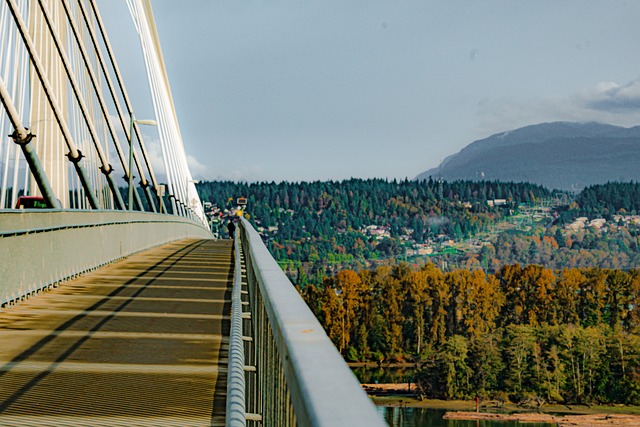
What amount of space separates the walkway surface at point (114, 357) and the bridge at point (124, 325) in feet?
0.05

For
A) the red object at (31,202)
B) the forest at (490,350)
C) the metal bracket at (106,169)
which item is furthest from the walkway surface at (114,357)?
the forest at (490,350)

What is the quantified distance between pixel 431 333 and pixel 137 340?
193 meters

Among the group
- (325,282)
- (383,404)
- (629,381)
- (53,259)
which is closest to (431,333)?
(325,282)

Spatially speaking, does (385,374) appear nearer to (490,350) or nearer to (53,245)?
(490,350)

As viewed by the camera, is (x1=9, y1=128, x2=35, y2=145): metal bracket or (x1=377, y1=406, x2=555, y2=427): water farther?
(x1=377, y1=406, x2=555, y2=427): water

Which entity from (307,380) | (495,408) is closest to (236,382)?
(307,380)

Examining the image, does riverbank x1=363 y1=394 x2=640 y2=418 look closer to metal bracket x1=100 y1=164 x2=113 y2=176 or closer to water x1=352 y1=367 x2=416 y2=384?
water x1=352 y1=367 x2=416 y2=384

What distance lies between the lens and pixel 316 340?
215 centimetres

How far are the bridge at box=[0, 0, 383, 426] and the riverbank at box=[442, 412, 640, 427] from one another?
11659 cm

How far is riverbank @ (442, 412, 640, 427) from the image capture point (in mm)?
132375

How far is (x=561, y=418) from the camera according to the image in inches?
5502

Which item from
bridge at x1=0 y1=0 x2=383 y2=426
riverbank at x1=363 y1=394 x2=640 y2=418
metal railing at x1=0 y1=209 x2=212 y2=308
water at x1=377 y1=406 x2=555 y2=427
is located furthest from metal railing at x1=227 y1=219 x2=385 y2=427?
riverbank at x1=363 y1=394 x2=640 y2=418

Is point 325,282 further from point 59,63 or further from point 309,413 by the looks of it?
point 309,413

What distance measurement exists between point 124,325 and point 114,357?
1.98 meters
